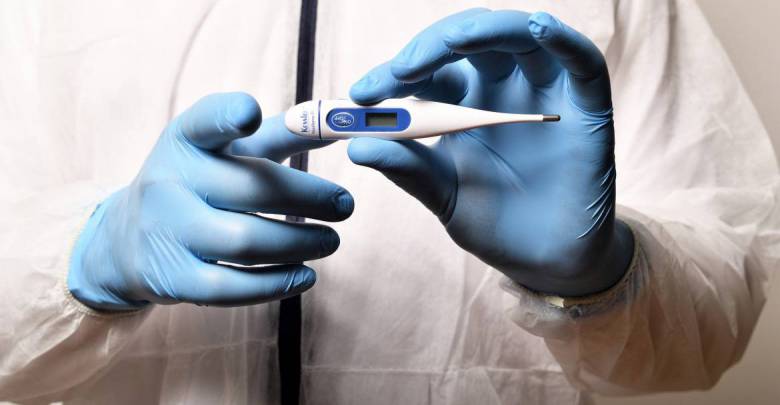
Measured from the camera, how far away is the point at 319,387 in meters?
0.72

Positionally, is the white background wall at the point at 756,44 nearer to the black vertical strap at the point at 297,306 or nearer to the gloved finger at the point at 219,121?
the black vertical strap at the point at 297,306

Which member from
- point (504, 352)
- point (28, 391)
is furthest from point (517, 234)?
point (28, 391)

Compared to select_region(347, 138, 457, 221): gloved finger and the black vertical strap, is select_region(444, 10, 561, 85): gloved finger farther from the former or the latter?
the black vertical strap

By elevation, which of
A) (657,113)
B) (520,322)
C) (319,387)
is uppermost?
(657,113)

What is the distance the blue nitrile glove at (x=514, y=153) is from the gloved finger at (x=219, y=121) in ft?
0.24

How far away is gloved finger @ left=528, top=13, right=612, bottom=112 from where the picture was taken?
478mm

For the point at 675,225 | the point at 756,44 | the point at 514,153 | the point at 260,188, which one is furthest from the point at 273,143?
the point at 756,44

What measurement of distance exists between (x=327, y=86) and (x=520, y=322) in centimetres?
29

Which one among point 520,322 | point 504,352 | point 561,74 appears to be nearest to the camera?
point 561,74

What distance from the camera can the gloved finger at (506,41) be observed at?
0.50 m

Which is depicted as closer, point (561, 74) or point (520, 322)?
point (561, 74)

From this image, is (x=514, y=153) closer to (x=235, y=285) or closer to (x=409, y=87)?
(x=409, y=87)

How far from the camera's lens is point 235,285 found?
547mm

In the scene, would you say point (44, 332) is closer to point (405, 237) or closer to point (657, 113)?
point (405, 237)
